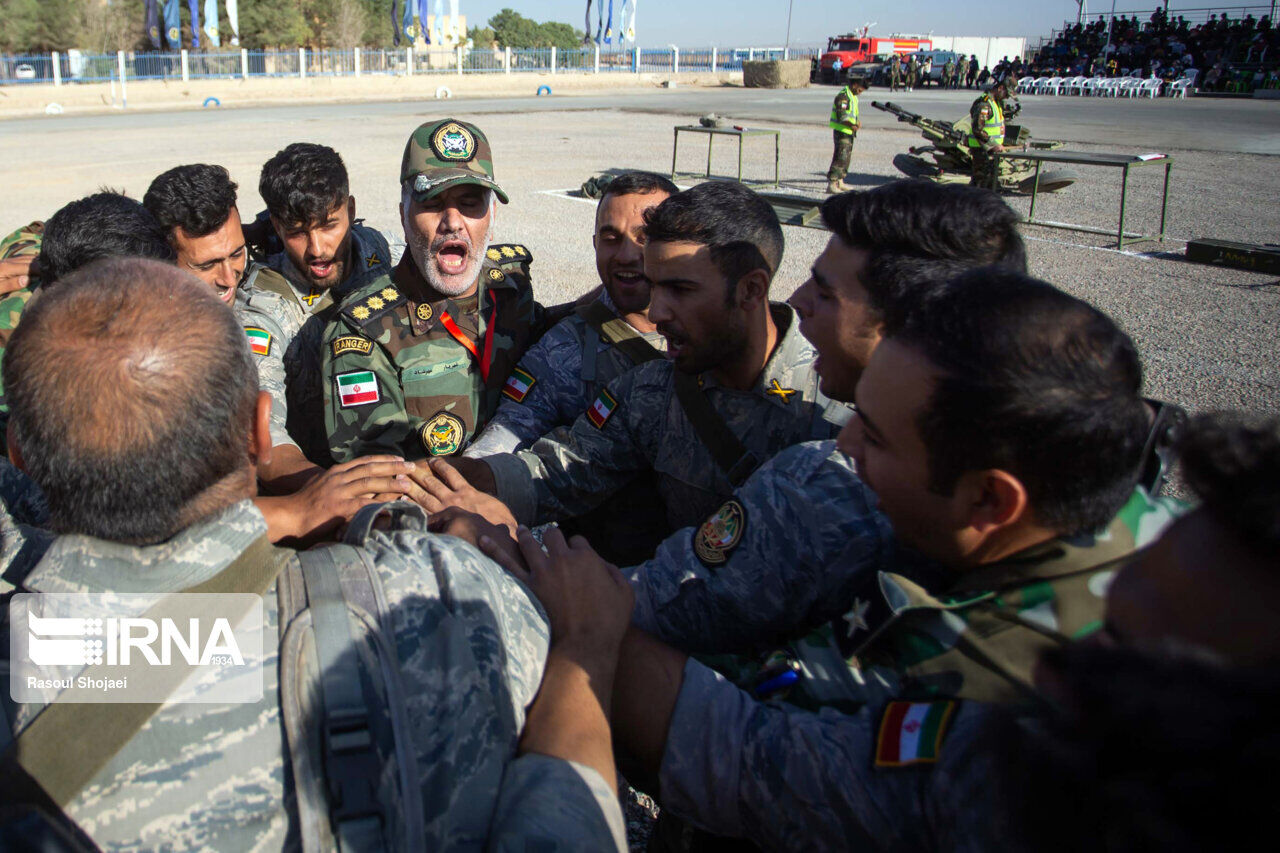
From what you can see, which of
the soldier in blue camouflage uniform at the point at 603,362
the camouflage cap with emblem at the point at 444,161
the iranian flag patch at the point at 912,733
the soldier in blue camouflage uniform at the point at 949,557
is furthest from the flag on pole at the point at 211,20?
the iranian flag patch at the point at 912,733

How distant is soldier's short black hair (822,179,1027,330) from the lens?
90.7 inches

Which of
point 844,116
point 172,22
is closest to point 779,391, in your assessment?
point 844,116

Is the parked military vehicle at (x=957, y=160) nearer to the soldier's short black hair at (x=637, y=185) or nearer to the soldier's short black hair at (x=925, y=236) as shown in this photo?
the soldier's short black hair at (x=637, y=185)

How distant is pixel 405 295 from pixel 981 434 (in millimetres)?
2704

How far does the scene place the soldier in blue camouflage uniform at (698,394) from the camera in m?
2.77

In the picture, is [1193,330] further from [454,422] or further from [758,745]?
[758,745]

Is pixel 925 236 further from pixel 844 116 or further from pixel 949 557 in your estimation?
pixel 844 116

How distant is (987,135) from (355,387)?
12.5m

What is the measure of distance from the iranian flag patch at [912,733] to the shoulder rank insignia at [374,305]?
8.82 ft

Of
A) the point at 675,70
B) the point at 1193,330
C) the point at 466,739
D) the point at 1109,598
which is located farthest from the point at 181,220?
the point at 675,70

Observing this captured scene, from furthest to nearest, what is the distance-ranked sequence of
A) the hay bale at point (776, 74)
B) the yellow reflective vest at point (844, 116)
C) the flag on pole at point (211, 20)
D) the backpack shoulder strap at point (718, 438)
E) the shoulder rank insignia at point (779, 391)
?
the hay bale at point (776, 74), the flag on pole at point (211, 20), the yellow reflective vest at point (844, 116), the shoulder rank insignia at point (779, 391), the backpack shoulder strap at point (718, 438)

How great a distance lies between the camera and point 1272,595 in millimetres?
903

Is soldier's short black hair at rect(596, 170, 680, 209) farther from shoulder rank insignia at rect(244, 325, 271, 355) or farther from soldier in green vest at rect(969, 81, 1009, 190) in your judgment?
soldier in green vest at rect(969, 81, 1009, 190)

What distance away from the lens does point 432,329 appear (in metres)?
3.58
